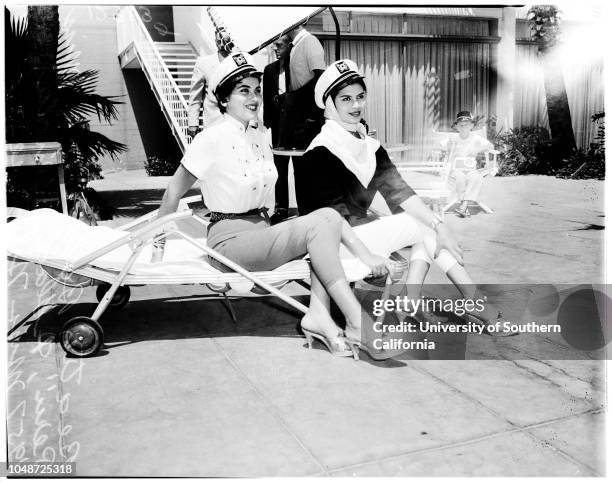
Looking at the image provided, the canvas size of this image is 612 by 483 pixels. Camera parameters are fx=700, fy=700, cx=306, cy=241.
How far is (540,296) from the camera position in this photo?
13.9 ft

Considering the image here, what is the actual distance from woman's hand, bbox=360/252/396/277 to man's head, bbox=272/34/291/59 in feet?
4.26

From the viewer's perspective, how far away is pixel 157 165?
9781mm

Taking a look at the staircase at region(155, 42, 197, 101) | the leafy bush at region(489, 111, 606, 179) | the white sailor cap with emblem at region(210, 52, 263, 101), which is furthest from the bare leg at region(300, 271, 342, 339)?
the staircase at region(155, 42, 197, 101)

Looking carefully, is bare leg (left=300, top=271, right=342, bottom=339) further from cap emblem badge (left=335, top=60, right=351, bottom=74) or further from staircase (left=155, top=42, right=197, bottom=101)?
staircase (left=155, top=42, right=197, bottom=101)

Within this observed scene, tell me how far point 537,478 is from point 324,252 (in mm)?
1410

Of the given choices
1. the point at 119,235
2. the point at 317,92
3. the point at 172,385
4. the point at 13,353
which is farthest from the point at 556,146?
the point at 13,353

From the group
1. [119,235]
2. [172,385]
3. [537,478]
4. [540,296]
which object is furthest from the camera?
[540,296]

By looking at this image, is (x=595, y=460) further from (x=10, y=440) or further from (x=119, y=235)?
→ (x=119, y=235)

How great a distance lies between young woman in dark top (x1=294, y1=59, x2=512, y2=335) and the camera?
3355 millimetres

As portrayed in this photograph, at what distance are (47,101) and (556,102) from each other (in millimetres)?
3486

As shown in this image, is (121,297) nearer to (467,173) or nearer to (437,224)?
(437,224)

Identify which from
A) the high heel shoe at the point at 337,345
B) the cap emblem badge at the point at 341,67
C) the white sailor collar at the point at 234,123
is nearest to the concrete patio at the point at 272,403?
the high heel shoe at the point at 337,345

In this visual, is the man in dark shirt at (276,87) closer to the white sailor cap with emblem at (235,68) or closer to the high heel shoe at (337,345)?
the white sailor cap with emblem at (235,68)

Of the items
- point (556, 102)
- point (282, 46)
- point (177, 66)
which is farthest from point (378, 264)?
point (177, 66)
